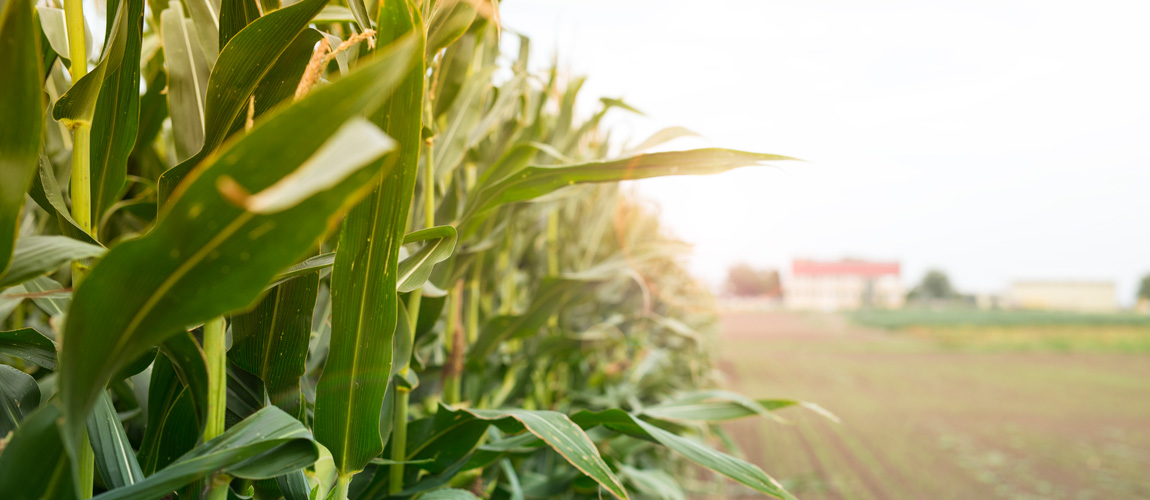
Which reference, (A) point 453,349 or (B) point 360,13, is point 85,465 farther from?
(A) point 453,349

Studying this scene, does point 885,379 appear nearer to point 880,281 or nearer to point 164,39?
point 164,39

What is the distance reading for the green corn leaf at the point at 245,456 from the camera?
0.28 m

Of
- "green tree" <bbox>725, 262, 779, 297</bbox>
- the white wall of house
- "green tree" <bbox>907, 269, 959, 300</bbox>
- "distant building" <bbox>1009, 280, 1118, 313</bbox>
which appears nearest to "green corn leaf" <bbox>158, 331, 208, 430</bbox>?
"green tree" <bbox>725, 262, 779, 297</bbox>

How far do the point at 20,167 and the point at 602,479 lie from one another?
0.37 m

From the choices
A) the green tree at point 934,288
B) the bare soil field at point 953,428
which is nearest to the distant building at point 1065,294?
the green tree at point 934,288

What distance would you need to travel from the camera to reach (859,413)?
7312mm

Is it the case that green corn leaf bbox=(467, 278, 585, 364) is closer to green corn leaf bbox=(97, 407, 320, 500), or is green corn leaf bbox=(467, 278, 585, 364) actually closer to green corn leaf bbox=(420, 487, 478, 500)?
green corn leaf bbox=(420, 487, 478, 500)

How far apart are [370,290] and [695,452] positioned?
1.02ft

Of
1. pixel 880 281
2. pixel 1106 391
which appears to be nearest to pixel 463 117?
pixel 1106 391

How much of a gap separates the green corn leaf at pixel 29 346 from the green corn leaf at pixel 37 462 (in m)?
0.12

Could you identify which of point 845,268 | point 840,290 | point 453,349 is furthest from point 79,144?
point 845,268

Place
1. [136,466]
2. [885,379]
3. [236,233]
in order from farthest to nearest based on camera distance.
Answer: [885,379] < [136,466] < [236,233]

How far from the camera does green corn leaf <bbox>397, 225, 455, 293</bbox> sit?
14.5 inches

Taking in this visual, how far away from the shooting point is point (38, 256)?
23 centimetres
